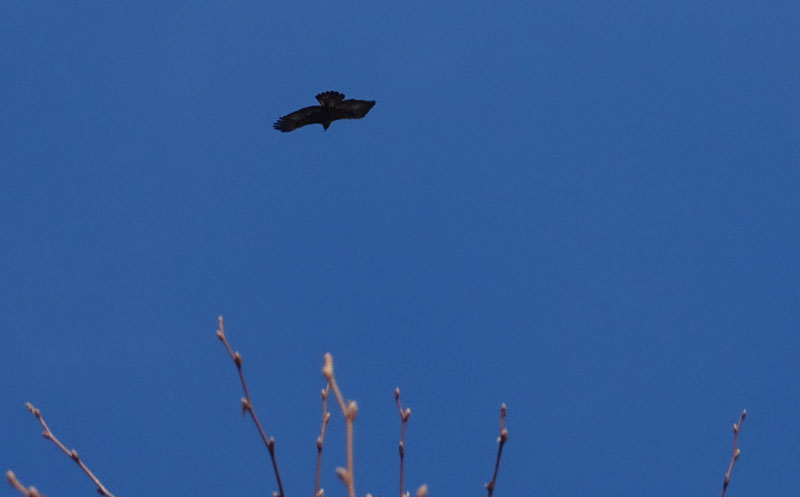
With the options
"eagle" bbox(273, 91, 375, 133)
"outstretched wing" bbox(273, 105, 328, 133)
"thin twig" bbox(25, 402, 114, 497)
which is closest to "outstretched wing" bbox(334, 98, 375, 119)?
"eagle" bbox(273, 91, 375, 133)

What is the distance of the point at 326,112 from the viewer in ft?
40.9

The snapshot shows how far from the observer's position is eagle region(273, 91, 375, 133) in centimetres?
1225

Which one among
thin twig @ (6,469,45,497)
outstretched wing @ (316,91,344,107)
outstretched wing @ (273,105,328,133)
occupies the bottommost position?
thin twig @ (6,469,45,497)

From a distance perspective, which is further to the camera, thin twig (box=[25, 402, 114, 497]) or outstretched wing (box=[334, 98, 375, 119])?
outstretched wing (box=[334, 98, 375, 119])

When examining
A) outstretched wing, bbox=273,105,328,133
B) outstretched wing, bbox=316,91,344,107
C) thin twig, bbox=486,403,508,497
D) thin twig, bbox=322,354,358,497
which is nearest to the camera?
thin twig, bbox=322,354,358,497

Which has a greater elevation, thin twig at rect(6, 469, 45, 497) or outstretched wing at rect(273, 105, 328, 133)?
outstretched wing at rect(273, 105, 328, 133)

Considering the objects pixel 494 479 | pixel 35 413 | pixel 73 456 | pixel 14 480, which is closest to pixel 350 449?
pixel 494 479

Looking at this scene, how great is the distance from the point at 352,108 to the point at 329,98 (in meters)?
0.46

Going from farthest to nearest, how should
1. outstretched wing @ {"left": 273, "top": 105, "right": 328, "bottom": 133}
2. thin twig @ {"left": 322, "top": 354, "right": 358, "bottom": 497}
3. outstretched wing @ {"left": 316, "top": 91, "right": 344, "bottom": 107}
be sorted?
outstretched wing @ {"left": 273, "top": 105, "right": 328, "bottom": 133} → outstretched wing @ {"left": 316, "top": 91, "right": 344, "bottom": 107} → thin twig @ {"left": 322, "top": 354, "right": 358, "bottom": 497}

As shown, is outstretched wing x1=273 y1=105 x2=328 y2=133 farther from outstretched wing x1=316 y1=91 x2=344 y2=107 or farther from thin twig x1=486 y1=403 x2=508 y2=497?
thin twig x1=486 y1=403 x2=508 y2=497

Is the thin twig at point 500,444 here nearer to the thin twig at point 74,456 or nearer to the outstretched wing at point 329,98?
the thin twig at point 74,456

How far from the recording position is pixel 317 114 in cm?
1250

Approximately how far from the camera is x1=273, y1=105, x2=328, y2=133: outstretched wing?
12359 mm

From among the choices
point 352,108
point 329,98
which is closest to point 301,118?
point 329,98
